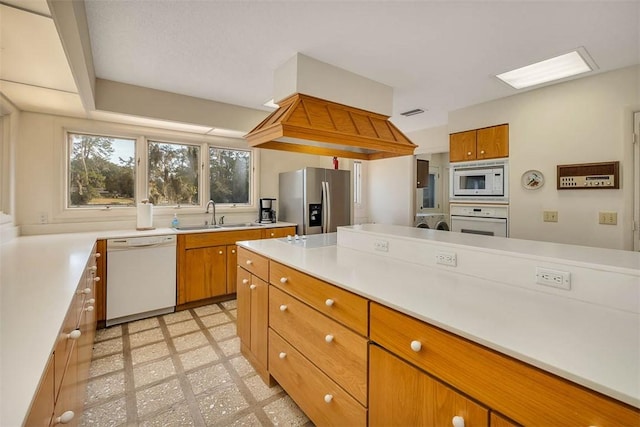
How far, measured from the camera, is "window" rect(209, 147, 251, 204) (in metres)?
4.17

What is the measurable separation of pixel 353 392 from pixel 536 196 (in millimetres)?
3025

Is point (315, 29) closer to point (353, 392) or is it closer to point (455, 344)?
point (455, 344)

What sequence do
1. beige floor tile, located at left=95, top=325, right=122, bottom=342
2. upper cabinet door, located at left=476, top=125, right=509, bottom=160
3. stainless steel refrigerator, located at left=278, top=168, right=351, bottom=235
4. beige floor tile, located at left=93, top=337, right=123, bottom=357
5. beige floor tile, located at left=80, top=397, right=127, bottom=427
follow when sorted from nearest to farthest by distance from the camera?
beige floor tile, located at left=80, top=397, right=127, bottom=427 → beige floor tile, located at left=93, top=337, right=123, bottom=357 → beige floor tile, located at left=95, top=325, right=122, bottom=342 → upper cabinet door, located at left=476, top=125, right=509, bottom=160 → stainless steel refrigerator, located at left=278, top=168, right=351, bottom=235

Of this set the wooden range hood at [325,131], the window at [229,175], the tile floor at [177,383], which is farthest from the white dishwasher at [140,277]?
the wooden range hood at [325,131]

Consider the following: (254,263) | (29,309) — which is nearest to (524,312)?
(254,263)

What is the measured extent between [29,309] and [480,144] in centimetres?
411

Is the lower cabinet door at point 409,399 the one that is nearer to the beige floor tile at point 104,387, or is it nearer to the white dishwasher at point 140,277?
the beige floor tile at point 104,387

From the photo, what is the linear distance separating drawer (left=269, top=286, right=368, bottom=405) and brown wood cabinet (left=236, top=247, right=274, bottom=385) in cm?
16

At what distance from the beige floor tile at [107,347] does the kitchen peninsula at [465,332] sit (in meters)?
1.54

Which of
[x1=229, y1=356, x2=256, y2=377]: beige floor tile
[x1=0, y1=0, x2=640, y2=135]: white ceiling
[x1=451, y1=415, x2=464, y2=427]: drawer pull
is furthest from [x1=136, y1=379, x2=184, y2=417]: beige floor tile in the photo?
[x1=0, y1=0, x2=640, y2=135]: white ceiling

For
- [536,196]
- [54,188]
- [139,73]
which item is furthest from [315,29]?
[54,188]

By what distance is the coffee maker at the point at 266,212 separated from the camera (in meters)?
4.31

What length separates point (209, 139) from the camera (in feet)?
13.2

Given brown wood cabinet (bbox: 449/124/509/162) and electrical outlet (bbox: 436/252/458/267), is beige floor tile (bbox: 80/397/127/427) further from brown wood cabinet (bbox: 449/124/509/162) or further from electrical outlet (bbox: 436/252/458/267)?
brown wood cabinet (bbox: 449/124/509/162)
